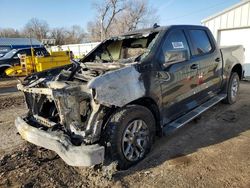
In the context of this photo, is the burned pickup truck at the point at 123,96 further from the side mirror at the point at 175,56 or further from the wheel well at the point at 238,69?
the wheel well at the point at 238,69

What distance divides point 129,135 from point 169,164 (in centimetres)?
74

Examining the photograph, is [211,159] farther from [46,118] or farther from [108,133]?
[46,118]

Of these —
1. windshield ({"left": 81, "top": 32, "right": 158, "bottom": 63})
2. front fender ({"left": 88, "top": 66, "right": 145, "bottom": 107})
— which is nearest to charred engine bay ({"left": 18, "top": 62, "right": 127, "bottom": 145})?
front fender ({"left": 88, "top": 66, "right": 145, "bottom": 107})

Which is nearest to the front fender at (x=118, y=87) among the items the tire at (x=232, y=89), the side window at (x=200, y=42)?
the side window at (x=200, y=42)

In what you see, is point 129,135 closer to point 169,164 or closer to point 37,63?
point 169,164

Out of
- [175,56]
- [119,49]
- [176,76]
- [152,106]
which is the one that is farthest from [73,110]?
[119,49]

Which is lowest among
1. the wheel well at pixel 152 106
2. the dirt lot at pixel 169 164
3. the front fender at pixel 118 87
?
the dirt lot at pixel 169 164

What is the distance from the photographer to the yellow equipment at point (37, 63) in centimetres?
1282

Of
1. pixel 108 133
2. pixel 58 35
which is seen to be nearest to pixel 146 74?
pixel 108 133

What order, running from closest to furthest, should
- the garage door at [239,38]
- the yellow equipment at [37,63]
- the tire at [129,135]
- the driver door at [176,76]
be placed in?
the tire at [129,135] → the driver door at [176,76] → the garage door at [239,38] → the yellow equipment at [37,63]

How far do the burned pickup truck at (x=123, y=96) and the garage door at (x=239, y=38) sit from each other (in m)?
6.44

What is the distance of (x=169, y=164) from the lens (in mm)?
3508

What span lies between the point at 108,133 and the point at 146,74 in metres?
1.00

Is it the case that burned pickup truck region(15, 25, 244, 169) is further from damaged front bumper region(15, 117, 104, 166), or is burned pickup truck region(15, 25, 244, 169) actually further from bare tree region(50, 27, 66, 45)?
bare tree region(50, 27, 66, 45)
